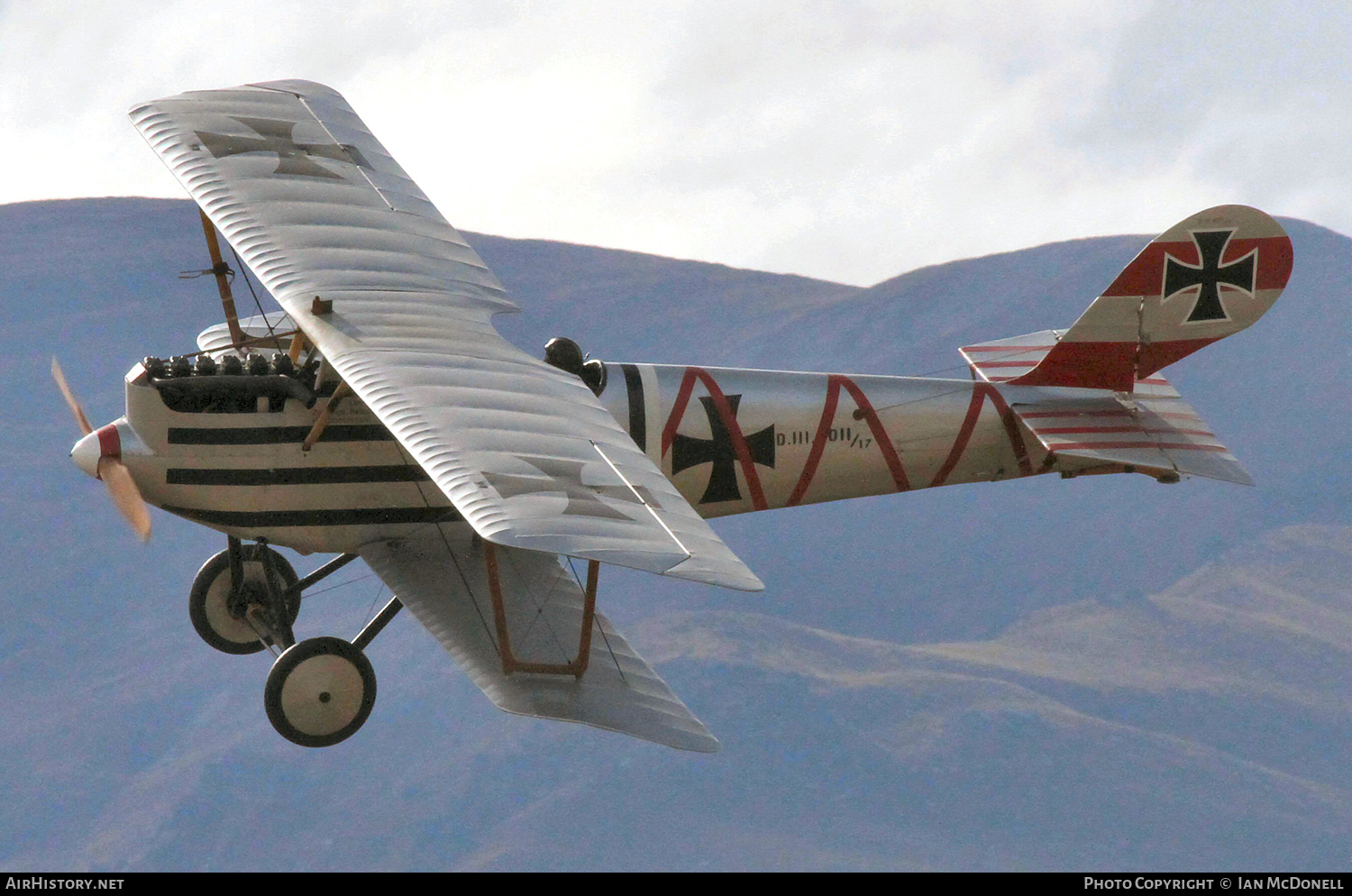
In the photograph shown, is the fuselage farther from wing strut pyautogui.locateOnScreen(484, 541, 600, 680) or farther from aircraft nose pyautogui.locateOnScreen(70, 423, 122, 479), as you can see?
wing strut pyautogui.locateOnScreen(484, 541, 600, 680)

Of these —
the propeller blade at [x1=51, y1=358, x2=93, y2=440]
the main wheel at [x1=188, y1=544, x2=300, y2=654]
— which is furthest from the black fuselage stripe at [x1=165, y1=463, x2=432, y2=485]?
the main wheel at [x1=188, y1=544, x2=300, y2=654]

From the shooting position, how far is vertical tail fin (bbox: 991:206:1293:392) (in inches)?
648

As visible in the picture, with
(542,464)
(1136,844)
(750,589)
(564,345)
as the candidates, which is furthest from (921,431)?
(1136,844)

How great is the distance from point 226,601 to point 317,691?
2.62 metres

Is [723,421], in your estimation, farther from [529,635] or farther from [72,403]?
[72,403]

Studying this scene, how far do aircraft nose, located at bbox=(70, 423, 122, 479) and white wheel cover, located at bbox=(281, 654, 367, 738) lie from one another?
2.27 m

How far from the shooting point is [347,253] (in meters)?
14.4

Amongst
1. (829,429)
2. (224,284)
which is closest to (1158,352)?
(829,429)

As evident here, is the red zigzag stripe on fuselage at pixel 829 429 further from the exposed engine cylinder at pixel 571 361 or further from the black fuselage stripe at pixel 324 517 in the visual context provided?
the black fuselage stripe at pixel 324 517

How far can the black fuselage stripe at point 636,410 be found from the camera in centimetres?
1478

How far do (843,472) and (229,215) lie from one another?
6.24 metres

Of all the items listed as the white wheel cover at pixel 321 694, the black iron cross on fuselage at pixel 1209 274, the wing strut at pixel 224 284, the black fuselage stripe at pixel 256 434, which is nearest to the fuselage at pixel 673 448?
the black fuselage stripe at pixel 256 434

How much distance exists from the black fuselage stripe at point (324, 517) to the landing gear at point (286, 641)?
29 centimetres
